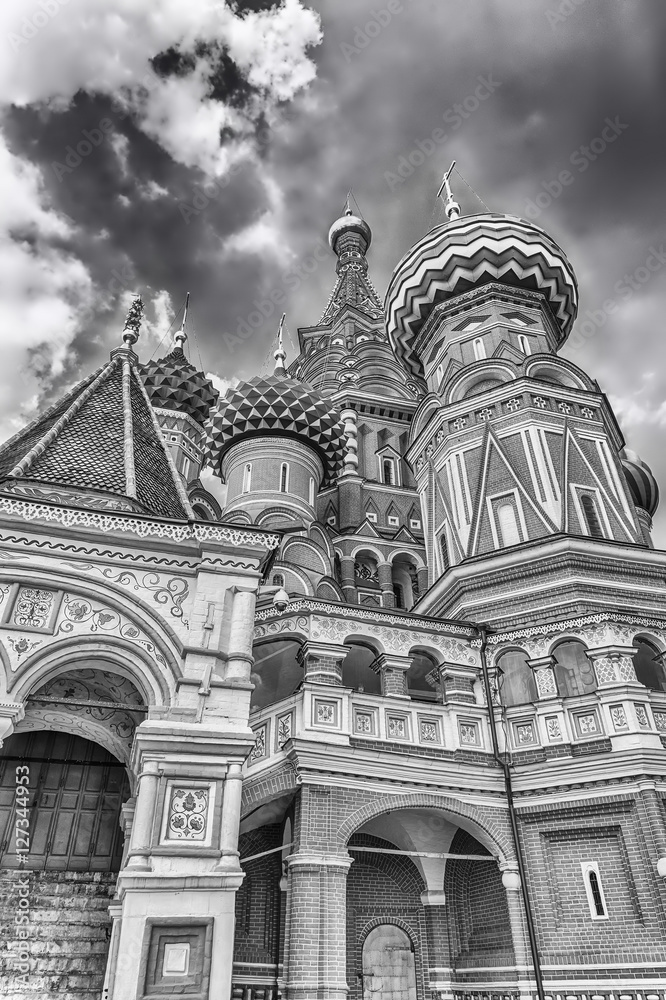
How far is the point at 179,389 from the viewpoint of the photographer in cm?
2691

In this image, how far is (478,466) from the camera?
15781mm

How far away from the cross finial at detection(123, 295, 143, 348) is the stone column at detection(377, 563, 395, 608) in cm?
930

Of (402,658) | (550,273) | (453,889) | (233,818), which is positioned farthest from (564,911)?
(550,273)

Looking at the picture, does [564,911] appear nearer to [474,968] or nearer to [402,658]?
[474,968]

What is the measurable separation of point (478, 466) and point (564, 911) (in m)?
8.57

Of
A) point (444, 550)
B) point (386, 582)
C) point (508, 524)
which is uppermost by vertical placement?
point (386, 582)

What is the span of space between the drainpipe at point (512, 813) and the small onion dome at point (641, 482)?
12972 mm

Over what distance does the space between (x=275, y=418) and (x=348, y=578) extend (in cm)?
473

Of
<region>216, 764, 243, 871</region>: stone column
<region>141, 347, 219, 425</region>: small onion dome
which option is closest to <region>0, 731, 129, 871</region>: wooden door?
<region>216, 764, 243, 871</region>: stone column

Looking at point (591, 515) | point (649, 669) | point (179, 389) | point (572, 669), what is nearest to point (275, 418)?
point (179, 389)

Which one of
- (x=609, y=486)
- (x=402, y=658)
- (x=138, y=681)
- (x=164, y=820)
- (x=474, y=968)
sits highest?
(x=609, y=486)

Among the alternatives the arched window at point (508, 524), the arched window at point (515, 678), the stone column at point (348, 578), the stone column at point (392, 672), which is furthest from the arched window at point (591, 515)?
the stone column at point (348, 578)

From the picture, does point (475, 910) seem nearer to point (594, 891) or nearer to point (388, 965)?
point (388, 965)

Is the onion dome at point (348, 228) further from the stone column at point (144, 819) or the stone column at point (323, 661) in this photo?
the stone column at point (144, 819)
